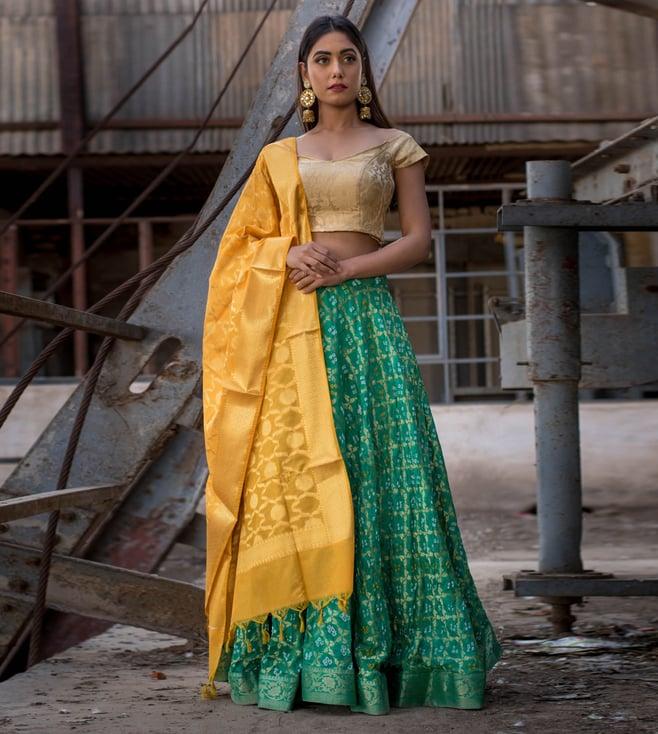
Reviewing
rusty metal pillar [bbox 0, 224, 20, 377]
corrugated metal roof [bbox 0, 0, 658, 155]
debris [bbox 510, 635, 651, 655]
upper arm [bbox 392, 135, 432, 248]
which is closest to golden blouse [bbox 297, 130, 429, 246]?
upper arm [bbox 392, 135, 432, 248]

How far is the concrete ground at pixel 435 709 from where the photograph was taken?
283cm

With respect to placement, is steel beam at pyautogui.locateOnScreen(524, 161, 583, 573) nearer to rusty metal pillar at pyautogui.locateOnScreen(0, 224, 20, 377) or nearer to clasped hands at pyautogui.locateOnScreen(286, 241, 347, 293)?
clasped hands at pyautogui.locateOnScreen(286, 241, 347, 293)

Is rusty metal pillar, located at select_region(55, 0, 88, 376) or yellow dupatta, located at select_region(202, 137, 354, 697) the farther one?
rusty metal pillar, located at select_region(55, 0, 88, 376)

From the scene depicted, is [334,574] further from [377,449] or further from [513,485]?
[513,485]

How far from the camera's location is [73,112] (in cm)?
1065

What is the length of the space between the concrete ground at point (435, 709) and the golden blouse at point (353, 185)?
1221 mm

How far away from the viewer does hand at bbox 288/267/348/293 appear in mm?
3062

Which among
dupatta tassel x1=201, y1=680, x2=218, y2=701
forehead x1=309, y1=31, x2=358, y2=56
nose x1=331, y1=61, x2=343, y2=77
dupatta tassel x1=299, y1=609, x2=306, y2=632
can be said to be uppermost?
forehead x1=309, y1=31, x2=358, y2=56

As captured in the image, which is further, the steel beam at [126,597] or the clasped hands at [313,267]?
the steel beam at [126,597]

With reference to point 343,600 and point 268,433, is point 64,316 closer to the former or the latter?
point 268,433

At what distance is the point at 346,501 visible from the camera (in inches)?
115

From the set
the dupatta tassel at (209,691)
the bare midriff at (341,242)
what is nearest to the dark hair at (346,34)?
the bare midriff at (341,242)

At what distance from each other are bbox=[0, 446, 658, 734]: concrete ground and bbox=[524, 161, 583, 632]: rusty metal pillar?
0.35 meters

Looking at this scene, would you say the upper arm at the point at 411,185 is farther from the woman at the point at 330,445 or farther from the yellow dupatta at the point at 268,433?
the yellow dupatta at the point at 268,433
